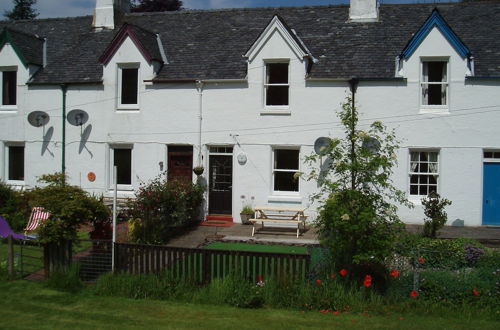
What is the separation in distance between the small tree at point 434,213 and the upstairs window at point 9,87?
57.8 feet

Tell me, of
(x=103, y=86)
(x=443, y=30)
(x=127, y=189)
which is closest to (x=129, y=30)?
(x=103, y=86)

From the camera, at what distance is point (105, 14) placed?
79.5 feet

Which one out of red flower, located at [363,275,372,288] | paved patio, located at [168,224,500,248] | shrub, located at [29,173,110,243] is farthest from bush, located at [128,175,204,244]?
red flower, located at [363,275,372,288]

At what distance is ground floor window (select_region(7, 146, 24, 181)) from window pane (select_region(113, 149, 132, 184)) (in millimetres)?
4615

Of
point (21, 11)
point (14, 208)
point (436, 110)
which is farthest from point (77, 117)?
point (21, 11)

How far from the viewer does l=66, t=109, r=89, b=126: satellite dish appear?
20.1 metres

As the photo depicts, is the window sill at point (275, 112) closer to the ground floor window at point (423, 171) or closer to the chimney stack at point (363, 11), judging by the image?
the ground floor window at point (423, 171)

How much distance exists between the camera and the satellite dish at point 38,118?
2039cm

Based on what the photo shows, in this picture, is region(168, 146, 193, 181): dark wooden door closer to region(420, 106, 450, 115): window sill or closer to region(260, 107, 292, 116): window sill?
region(260, 107, 292, 116): window sill

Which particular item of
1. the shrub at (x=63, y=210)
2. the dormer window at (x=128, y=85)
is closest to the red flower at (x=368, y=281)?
the shrub at (x=63, y=210)

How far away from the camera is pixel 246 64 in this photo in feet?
64.8

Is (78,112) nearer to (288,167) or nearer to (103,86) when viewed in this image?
(103,86)

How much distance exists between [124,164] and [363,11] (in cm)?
1201

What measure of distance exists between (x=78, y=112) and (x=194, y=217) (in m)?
6.48
